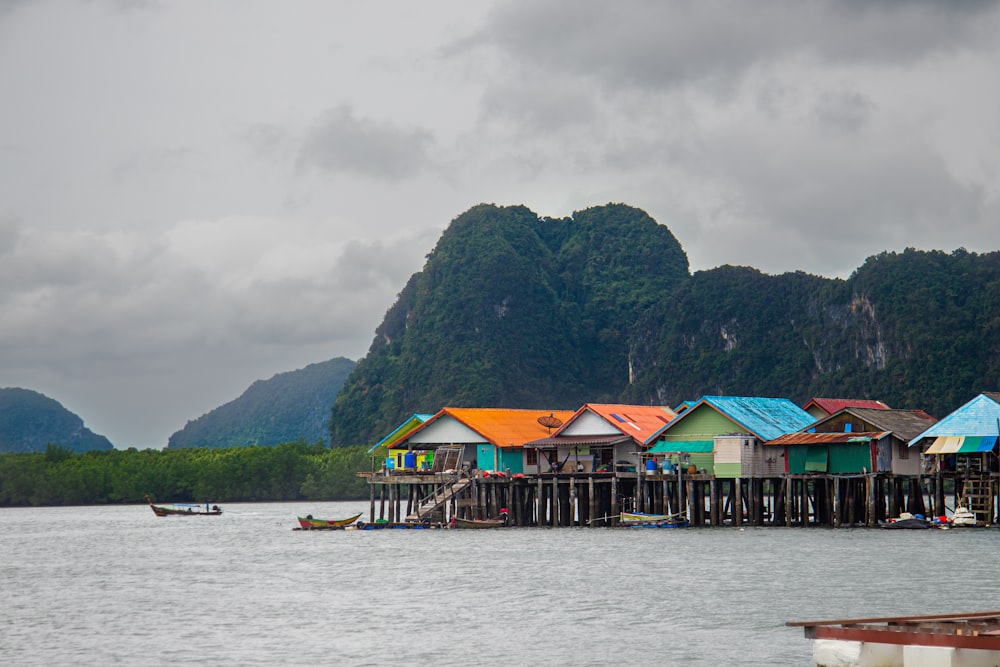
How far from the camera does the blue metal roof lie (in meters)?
49.9

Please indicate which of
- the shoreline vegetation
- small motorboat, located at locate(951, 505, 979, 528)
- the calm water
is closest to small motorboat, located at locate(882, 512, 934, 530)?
the calm water

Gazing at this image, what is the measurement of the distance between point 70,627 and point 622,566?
1743 centimetres

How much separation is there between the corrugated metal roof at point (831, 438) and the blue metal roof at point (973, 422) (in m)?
1.85

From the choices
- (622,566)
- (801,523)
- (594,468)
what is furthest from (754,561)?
(594,468)

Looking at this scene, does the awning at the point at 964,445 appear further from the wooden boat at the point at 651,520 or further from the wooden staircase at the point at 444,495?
the wooden staircase at the point at 444,495

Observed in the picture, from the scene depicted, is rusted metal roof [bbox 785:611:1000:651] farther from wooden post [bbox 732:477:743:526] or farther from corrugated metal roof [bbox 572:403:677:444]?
corrugated metal roof [bbox 572:403:677:444]

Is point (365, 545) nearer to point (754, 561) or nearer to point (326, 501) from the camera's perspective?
point (754, 561)

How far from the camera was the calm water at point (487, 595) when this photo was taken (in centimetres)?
2609

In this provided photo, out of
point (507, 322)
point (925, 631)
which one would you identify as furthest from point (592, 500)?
point (507, 322)

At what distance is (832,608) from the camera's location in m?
30.2

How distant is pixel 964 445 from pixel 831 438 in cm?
540

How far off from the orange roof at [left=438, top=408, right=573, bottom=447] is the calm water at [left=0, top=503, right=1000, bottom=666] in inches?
251

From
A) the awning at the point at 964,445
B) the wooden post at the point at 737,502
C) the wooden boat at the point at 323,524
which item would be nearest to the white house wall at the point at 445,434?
the wooden boat at the point at 323,524

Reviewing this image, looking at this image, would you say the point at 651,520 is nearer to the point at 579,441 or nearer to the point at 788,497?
the point at 788,497
